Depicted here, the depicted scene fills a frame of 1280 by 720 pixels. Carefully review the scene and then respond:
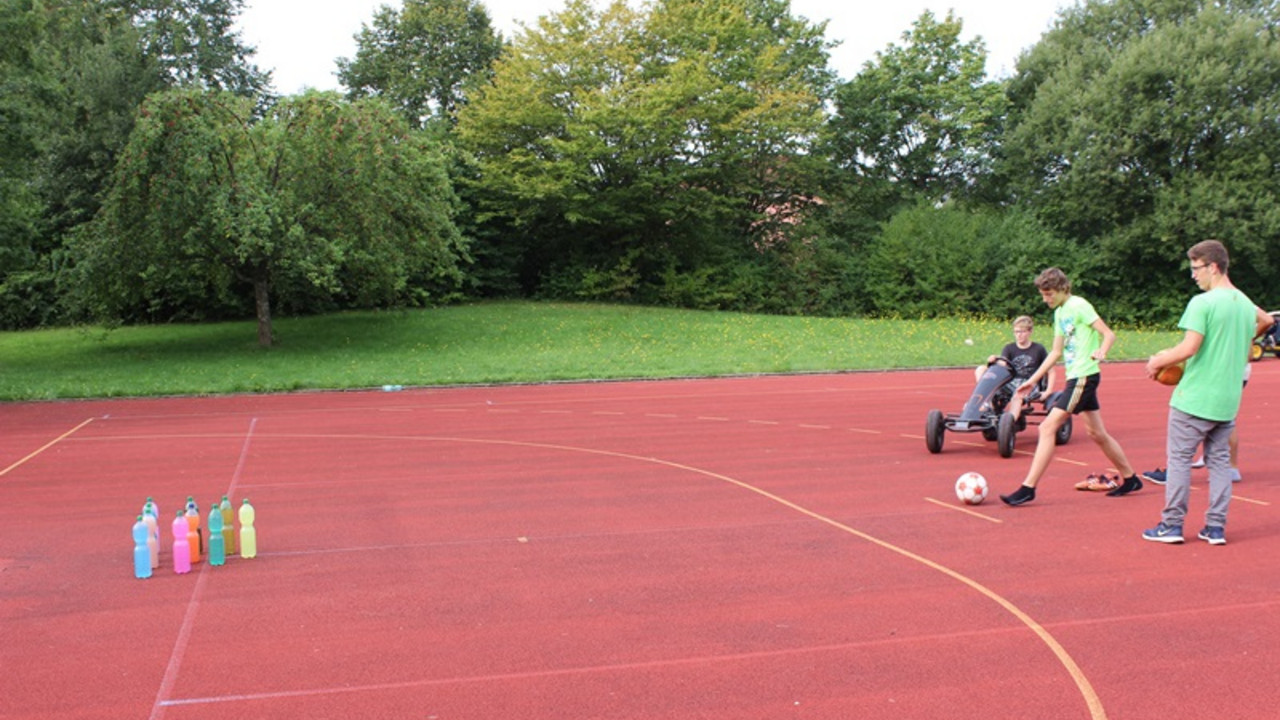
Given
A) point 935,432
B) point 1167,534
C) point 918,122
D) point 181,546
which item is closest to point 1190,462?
point 1167,534

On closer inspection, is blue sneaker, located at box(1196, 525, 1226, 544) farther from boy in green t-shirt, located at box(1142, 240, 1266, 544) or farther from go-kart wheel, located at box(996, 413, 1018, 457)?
go-kart wheel, located at box(996, 413, 1018, 457)

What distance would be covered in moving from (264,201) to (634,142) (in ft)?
53.5

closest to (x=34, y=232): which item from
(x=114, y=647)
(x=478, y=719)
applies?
(x=114, y=647)

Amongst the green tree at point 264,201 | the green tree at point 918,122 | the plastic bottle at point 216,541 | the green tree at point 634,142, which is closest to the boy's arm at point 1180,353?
the plastic bottle at point 216,541

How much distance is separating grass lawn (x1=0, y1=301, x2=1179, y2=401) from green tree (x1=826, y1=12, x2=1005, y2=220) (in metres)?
11.3

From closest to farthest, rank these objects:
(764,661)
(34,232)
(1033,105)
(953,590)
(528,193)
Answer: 1. (764,661)
2. (953,590)
3. (34,232)
4. (528,193)
5. (1033,105)

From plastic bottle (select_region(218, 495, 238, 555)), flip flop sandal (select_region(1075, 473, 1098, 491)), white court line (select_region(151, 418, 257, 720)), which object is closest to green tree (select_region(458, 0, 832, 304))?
flip flop sandal (select_region(1075, 473, 1098, 491))

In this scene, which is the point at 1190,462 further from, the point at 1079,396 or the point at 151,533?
the point at 151,533

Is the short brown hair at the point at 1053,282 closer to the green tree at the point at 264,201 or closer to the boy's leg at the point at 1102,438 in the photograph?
the boy's leg at the point at 1102,438

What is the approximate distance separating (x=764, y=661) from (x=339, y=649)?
2.20 m

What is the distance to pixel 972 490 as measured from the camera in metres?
8.14

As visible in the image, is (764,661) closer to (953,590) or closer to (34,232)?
(953,590)

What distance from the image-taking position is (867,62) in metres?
46.5

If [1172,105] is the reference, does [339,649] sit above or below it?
below
